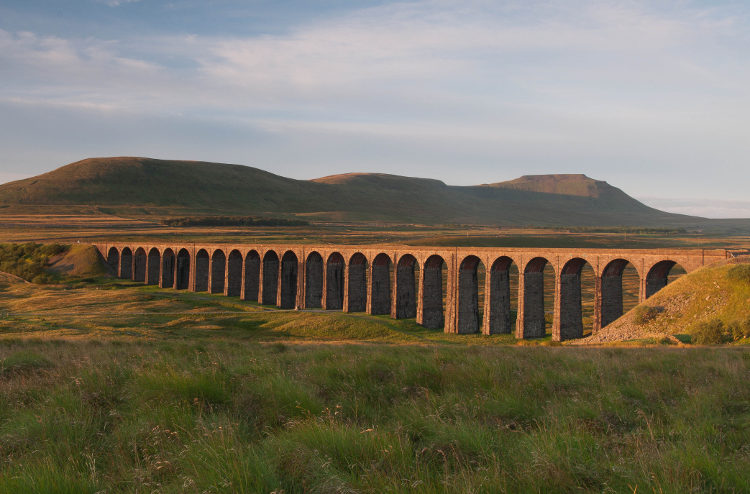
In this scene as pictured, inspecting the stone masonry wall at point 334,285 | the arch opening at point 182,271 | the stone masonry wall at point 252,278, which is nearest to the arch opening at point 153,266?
the arch opening at point 182,271

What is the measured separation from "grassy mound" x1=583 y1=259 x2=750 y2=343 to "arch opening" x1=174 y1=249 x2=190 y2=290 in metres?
60.9

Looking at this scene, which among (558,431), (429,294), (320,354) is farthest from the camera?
(429,294)

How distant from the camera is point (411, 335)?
145ft

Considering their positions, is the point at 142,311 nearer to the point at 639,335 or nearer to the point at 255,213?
the point at 639,335

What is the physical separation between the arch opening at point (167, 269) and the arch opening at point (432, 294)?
44935 millimetres

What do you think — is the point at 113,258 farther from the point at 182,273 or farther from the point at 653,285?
the point at 653,285

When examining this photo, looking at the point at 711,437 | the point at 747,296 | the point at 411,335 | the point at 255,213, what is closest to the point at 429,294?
the point at 411,335

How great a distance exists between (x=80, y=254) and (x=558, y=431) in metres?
92.7

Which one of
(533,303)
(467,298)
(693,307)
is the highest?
(693,307)

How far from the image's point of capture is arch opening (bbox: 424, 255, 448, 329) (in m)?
48.7

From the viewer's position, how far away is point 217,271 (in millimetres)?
71375

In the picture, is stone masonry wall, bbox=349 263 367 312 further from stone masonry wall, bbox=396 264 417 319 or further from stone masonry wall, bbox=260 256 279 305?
stone masonry wall, bbox=260 256 279 305

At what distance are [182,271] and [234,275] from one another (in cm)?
1279

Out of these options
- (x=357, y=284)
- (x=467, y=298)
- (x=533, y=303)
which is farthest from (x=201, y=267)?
(x=533, y=303)
